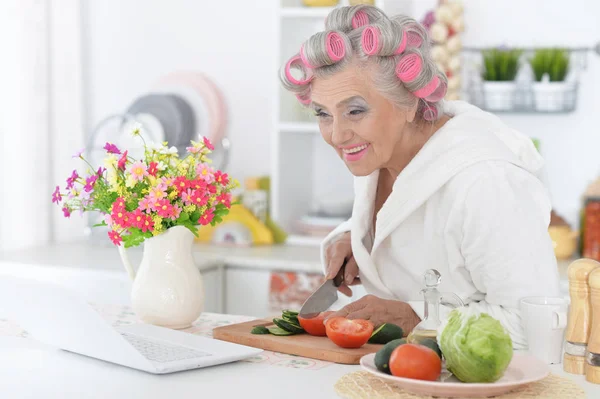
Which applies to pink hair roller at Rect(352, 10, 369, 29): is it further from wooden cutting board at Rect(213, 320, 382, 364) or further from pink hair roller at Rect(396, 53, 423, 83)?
wooden cutting board at Rect(213, 320, 382, 364)

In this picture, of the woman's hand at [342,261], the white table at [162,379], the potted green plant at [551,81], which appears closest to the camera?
the white table at [162,379]

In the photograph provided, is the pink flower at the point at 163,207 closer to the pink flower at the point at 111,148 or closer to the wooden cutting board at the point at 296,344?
the pink flower at the point at 111,148

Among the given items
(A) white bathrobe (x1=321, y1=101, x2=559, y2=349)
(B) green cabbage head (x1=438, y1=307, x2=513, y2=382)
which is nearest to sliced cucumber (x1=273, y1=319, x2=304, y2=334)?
(A) white bathrobe (x1=321, y1=101, x2=559, y2=349)

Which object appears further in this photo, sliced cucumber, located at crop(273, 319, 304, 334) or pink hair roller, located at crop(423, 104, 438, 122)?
pink hair roller, located at crop(423, 104, 438, 122)

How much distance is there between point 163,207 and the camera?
1841 mm

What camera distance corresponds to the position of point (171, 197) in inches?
73.1

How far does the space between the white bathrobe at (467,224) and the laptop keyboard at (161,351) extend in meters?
0.46

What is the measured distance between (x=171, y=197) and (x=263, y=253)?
57.7 inches

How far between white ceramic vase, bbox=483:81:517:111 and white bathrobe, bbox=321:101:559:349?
50.4 inches

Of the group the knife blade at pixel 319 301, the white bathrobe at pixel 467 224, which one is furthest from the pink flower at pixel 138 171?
the white bathrobe at pixel 467 224

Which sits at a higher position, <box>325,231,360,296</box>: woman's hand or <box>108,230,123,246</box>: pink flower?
<box>108,230,123,246</box>: pink flower

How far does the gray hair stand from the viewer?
1786 mm

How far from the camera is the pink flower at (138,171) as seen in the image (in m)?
1.84

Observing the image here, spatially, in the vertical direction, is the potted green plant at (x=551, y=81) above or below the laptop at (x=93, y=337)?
above
